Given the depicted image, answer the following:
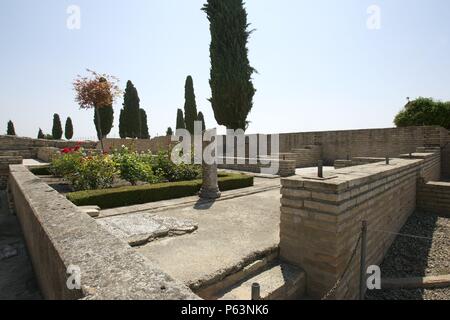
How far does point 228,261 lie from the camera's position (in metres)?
3.00

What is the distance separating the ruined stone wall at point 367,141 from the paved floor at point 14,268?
15.0 metres

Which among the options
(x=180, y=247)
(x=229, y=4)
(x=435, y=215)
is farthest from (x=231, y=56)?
(x=180, y=247)

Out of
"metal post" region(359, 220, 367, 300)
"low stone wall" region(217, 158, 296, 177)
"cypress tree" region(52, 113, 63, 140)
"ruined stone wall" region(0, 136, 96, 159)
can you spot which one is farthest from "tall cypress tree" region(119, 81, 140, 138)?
"metal post" region(359, 220, 367, 300)

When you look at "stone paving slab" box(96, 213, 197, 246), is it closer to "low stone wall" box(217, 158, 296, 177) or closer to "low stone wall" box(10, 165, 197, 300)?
"low stone wall" box(10, 165, 197, 300)

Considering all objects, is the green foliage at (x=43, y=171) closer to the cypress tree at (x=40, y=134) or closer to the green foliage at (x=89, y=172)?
the green foliage at (x=89, y=172)

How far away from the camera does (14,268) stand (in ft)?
13.2

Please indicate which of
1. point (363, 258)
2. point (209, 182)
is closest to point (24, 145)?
point (209, 182)

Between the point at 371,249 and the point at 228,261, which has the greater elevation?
the point at 228,261

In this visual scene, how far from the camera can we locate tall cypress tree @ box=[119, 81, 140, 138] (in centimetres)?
2972

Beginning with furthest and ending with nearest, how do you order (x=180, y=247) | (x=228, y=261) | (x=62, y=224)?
(x=180, y=247) < (x=228, y=261) < (x=62, y=224)

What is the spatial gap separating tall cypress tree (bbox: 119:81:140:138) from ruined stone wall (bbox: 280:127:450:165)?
57.5 feet

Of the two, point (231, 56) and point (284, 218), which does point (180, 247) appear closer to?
point (284, 218)
